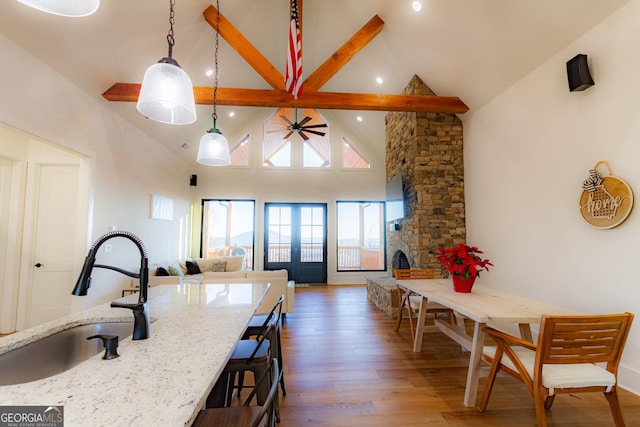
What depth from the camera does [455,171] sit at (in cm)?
480

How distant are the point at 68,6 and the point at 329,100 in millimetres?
3438

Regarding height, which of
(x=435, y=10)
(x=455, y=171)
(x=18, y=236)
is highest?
(x=435, y=10)

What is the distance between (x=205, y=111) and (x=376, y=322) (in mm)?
5099

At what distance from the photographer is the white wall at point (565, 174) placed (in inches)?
92.0

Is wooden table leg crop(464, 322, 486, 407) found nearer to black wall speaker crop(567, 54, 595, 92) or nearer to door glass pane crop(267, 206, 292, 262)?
black wall speaker crop(567, 54, 595, 92)

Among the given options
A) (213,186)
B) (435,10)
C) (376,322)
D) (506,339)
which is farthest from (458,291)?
(213,186)

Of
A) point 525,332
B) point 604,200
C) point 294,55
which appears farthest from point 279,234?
point 604,200

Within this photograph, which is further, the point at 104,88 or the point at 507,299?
the point at 104,88

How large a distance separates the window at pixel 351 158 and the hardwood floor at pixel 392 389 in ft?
16.2

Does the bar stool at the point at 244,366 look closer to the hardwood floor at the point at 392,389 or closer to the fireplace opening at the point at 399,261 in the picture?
the hardwood floor at the point at 392,389

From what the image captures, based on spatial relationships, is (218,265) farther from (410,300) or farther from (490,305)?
(490,305)

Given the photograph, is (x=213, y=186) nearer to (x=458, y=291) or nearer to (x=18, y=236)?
(x=18, y=236)

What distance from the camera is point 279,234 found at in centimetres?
753

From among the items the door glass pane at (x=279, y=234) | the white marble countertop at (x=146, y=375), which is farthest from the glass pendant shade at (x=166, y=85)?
the door glass pane at (x=279, y=234)
